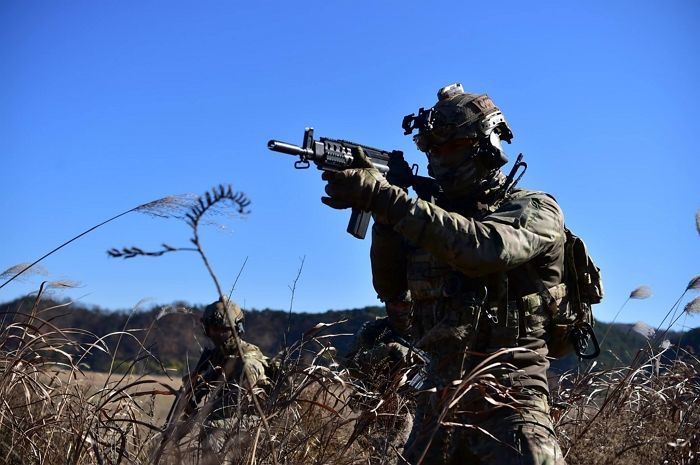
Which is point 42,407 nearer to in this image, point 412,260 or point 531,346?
point 412,260

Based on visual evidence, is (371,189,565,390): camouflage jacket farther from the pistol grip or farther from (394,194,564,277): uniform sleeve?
the pistol grip

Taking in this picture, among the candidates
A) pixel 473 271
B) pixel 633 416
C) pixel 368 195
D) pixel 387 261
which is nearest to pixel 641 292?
pixel 633 416

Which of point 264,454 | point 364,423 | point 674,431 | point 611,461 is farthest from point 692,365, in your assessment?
point 264,454

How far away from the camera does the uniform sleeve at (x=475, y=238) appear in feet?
10.4

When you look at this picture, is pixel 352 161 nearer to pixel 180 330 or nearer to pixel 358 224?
pixel 358 224

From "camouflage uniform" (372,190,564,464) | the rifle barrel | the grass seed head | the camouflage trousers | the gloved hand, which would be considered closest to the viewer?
the camouflage trousers

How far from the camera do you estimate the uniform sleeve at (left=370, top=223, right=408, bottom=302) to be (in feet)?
12.6

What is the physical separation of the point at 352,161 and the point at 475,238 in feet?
2.53

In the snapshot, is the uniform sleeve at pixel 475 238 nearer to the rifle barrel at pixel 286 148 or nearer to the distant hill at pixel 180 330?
the distant hill at pixel 180 330

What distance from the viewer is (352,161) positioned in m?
3.72

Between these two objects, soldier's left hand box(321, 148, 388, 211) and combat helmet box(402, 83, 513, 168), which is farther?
combat helmet box(402, 83, 513, 168)

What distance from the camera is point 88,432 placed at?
2.85 m

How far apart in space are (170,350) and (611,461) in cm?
373

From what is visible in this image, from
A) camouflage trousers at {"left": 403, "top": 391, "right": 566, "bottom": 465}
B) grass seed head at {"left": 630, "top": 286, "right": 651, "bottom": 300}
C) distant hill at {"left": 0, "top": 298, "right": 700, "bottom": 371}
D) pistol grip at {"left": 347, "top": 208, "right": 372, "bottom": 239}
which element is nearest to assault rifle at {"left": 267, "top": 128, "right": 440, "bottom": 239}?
pistol grip at {"left": 347, "top": 208, "right": 372, "bottom": 239}
